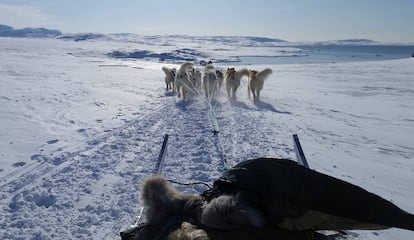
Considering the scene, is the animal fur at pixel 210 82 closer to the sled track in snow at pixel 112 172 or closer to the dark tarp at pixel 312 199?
the sled track in snow at pixel 112 172

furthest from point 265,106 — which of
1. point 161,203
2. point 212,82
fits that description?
point 161,203

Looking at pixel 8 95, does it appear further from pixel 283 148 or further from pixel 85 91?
pixel 283 148

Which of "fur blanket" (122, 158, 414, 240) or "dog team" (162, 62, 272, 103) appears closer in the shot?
"fur blanket" (122, 158, 414, 240)

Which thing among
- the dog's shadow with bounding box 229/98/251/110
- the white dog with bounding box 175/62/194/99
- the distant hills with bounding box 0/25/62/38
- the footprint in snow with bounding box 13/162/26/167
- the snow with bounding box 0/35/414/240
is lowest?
the footprint in snow with bounding box 13/162/26/167

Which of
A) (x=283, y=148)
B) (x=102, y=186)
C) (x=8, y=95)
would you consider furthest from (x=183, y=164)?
(x=8, y=95)

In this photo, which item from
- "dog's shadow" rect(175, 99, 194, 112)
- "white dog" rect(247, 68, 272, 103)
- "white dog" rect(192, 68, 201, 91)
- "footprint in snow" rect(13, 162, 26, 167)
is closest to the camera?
"footprint in snow" rect(13, 162, 26, 167)

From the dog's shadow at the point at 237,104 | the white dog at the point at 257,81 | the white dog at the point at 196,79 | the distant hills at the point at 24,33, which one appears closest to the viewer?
the dog's shadow at the point at 237,104

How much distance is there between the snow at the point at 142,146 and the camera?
342 centimetres

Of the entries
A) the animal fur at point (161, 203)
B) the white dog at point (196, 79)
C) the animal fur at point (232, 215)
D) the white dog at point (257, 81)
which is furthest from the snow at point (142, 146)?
the animal fur at point (232, 215)

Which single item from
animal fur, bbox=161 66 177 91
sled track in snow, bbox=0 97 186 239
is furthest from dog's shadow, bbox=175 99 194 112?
sled track in snow, bbox=0 97 186 239

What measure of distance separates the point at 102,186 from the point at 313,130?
4.38m

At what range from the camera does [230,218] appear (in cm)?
166

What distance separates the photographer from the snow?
11.2 feet

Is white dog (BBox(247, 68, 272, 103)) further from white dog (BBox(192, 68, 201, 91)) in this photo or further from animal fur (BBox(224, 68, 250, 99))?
white dog (BBox(192, 68, 201, 91))
